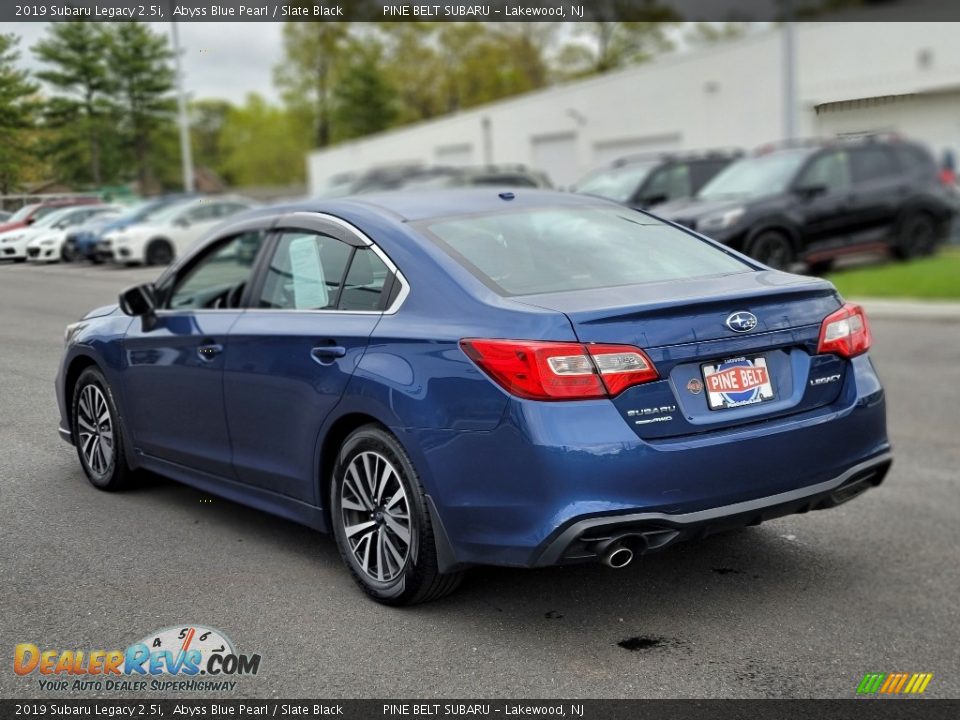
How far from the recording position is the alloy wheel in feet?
13.1

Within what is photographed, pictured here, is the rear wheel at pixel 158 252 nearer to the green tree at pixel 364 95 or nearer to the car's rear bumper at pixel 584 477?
the car's rear bumper at pixel 584 477

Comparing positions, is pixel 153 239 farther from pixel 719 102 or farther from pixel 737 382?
pixel 719 102

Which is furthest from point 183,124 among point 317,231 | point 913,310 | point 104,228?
point 913,310

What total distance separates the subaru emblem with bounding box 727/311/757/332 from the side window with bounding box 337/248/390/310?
49.1 inches

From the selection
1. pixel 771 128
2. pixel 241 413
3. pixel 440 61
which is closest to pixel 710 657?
pixel 241 413

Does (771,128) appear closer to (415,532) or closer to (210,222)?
(210,222)

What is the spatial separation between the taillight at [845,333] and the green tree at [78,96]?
2889 millimetres

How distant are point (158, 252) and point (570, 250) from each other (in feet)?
9.54

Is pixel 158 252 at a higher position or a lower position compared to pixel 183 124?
lower

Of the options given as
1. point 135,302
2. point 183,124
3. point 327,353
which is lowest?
point 327,353

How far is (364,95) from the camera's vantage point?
57.0 meters

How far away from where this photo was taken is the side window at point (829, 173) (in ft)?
49.0

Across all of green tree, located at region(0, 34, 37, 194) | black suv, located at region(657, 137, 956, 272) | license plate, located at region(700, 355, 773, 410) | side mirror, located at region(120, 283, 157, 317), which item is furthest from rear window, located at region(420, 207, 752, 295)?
black suv, located at region(657, 137, 956, 272)

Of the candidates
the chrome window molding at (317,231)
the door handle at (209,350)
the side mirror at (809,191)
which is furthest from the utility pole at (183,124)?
the side mirror at (809,191)
